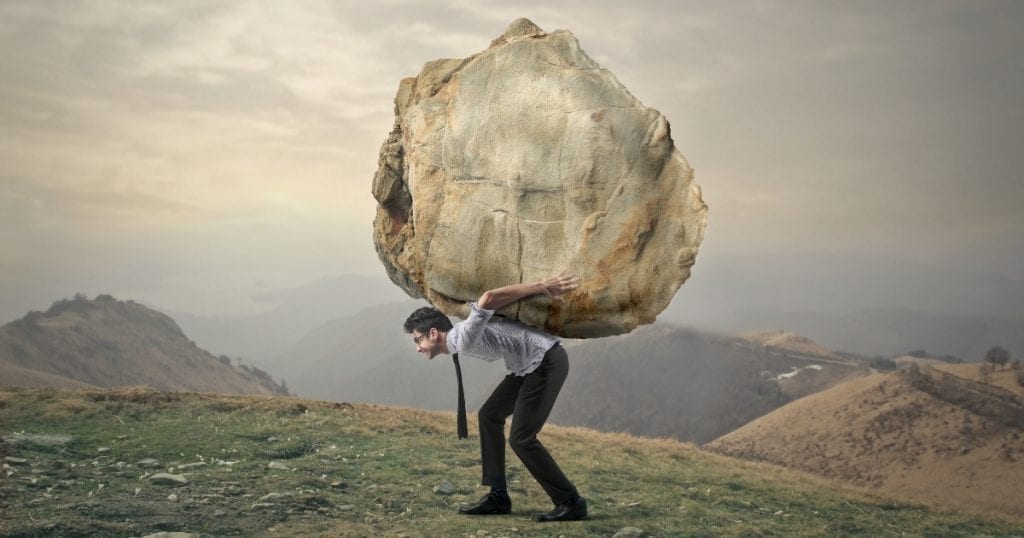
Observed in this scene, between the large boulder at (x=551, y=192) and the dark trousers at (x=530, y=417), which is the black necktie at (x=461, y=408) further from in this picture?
the large boulder at (x=551, y=192)

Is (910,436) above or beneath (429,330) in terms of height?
beneath

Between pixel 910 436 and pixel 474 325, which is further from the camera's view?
pixel 910 436

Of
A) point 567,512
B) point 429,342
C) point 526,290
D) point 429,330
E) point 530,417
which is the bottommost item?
point 567,512

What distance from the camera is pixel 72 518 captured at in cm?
883

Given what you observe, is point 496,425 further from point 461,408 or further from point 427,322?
point 427,322

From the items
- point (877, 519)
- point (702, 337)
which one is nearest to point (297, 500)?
point (877, 519)

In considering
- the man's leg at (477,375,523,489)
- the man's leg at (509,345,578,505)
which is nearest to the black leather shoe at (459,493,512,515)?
the man's leg at (477,375,523,489)

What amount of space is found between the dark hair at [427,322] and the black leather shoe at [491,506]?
7.09 feet

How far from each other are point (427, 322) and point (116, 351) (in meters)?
54.6

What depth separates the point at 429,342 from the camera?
866 centimetres

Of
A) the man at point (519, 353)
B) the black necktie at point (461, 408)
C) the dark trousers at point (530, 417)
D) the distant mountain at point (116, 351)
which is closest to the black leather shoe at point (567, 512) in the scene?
the dark trousers at point (530, 417)

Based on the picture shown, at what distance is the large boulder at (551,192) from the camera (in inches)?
339

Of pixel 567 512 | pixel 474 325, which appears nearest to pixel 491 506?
pixel 567 512

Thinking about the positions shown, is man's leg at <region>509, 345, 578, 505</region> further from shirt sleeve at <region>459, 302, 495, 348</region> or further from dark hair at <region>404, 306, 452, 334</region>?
dark hair at <region>404, 306, 452, 334</region>
